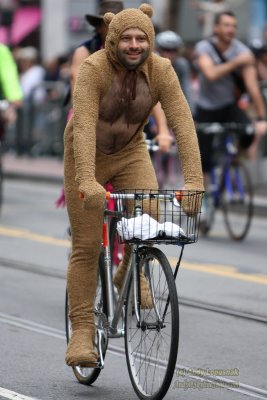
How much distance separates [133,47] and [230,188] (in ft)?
21.5

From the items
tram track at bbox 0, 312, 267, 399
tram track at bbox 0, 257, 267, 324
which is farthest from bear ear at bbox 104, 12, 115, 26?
tram track at bbox 0, 257, 267, 324

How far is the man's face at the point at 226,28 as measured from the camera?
11867mm

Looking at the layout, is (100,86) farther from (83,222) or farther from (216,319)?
(216,319)

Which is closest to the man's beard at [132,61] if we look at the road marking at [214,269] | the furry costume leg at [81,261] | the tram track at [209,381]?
the furry costume leg at [81,261]

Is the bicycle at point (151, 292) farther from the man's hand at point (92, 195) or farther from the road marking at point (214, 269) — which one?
the road marking at point (214, 269)

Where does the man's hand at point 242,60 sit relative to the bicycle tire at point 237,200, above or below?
above

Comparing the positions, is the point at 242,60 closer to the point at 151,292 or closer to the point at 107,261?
the point at 107,261

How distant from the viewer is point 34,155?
73.8ft

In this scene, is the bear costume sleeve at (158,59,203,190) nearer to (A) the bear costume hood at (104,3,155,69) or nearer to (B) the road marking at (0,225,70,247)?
(A) the bear costume hood at (104,3,155,69)

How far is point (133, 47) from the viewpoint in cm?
580

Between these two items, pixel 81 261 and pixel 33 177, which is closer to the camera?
pixel 81 261

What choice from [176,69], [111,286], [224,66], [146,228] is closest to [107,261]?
[111,286]

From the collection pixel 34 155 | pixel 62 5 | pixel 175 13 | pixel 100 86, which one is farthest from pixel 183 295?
pixel 62 5

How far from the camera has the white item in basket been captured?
220 inches
